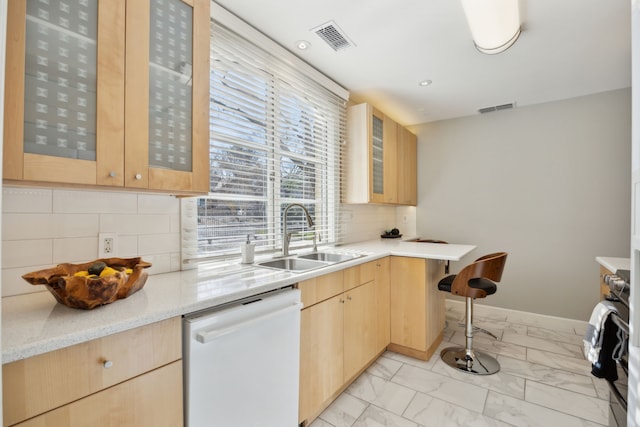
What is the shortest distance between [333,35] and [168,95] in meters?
1.37

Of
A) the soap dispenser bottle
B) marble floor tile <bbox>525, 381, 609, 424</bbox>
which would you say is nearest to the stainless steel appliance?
marble floor tile <bbox>525, 381, 609, 424</bbox>

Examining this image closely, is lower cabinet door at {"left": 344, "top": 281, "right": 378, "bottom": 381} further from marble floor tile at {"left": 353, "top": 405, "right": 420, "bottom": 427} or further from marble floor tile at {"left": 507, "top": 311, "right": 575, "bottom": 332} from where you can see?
marble floor tile at {"left": 507, "top": 311, "right": 575, "bottom": 332}

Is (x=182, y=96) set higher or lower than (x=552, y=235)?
higher

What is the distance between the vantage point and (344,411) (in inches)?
75.7

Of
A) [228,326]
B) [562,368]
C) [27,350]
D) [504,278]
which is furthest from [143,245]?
[504,278]

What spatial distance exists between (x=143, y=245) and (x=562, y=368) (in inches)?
126

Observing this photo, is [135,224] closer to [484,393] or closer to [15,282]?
[15,282]

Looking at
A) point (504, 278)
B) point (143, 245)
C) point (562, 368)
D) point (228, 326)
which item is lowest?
point (562, 368)

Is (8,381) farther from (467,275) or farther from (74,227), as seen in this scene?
(467,275)

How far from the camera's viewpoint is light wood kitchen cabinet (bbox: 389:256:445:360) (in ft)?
8.28

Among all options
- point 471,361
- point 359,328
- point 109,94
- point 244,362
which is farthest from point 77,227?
point 471,361

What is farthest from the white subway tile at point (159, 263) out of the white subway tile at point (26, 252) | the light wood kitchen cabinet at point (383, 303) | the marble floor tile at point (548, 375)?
the marble floor tile at point (548, 375)

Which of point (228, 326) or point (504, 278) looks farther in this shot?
point (504, 278)

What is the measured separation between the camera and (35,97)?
1.01 m
